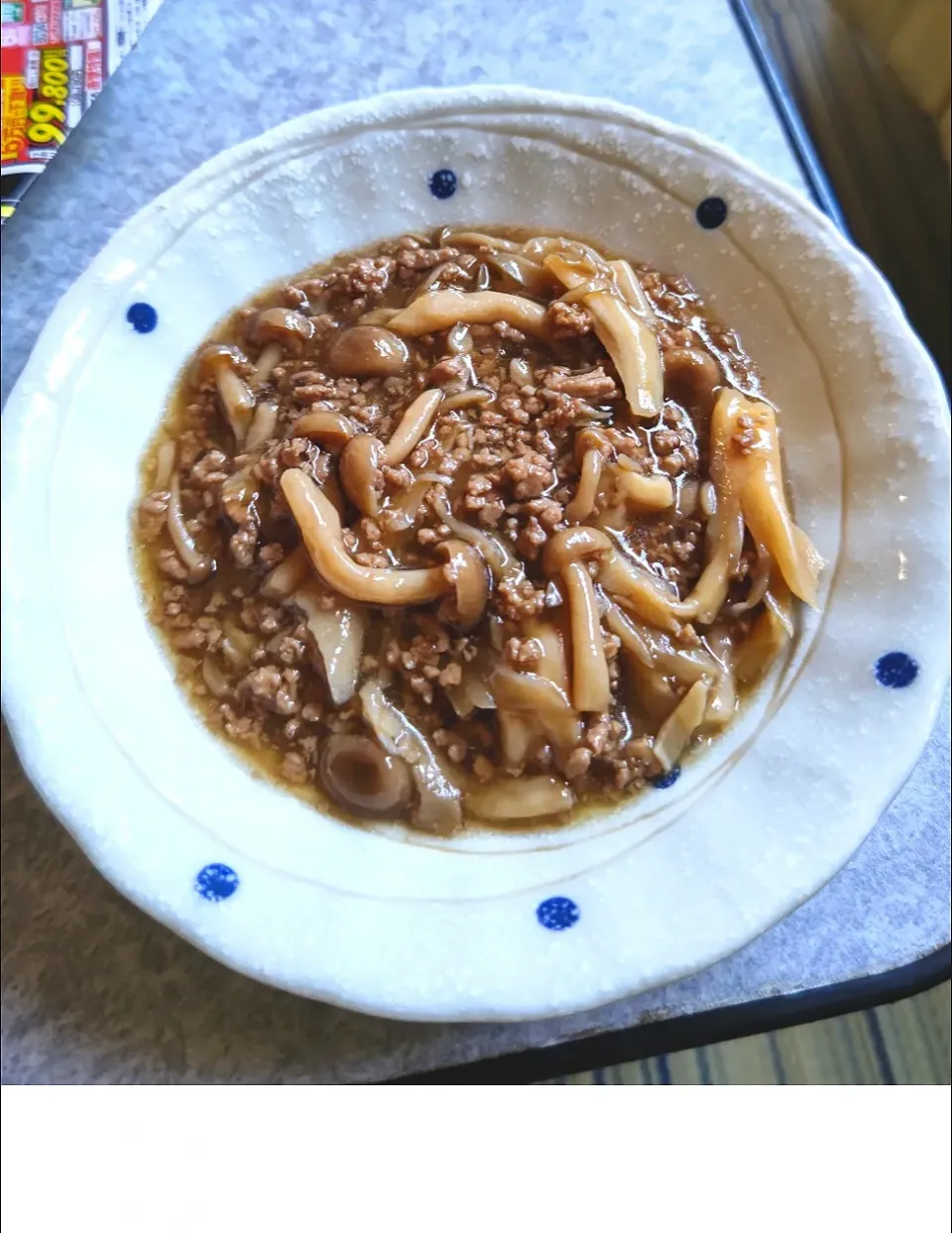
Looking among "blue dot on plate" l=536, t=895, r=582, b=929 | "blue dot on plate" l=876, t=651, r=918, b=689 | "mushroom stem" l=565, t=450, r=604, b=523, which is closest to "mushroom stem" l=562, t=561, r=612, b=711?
"mushroom stem" l=565, t=450, r=604, b=523

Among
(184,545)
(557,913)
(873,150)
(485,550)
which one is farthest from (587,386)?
(873,150)

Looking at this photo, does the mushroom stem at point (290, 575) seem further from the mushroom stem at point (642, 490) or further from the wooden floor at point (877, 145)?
the wooden floor at point (877, 145)

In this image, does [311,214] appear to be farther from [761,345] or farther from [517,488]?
[761,345]

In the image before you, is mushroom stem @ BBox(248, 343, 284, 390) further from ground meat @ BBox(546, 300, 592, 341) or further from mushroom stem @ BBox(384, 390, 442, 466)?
ground meat @ BBox(546, 300, 592, 341)

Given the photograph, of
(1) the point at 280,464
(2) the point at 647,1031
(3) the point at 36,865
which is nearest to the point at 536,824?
(2) the point at 647,1031

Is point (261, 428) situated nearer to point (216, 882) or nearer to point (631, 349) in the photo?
point (631, 349)

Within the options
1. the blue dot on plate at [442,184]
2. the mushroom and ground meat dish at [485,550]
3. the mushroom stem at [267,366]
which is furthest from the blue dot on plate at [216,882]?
the blue dot on plate at [442,184]
